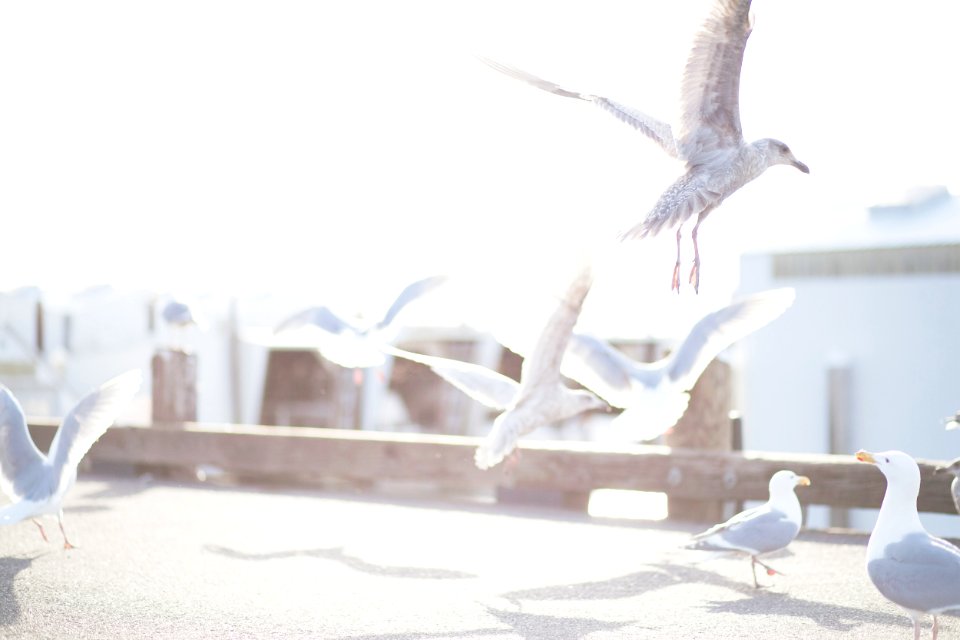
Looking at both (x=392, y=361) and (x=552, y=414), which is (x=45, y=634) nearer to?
(x=552, y=414)

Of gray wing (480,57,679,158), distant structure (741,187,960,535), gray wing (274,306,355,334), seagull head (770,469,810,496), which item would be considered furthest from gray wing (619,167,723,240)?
distant structure (741,187,960,535)

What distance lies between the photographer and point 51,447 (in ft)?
16.9

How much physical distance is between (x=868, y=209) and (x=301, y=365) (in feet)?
28.9

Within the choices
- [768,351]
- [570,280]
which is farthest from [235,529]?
[768,351]

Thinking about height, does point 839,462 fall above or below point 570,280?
below

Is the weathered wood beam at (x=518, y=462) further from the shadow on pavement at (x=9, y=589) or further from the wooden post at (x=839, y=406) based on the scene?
the wooden post at (x=839, y=406)

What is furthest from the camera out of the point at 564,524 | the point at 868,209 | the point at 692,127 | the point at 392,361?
the point at 392,361

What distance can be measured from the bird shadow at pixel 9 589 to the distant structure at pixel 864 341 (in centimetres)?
651

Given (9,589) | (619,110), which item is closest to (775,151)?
(619,110)

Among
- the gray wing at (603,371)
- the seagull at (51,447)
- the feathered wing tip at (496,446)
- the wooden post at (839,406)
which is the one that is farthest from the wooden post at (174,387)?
the wooden post at (839,406)

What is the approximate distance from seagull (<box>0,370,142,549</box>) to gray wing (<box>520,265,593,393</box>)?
6.77 ft

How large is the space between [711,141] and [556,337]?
3.94ft

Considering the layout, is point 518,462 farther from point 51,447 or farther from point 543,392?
point 51,447

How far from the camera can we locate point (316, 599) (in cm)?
440
